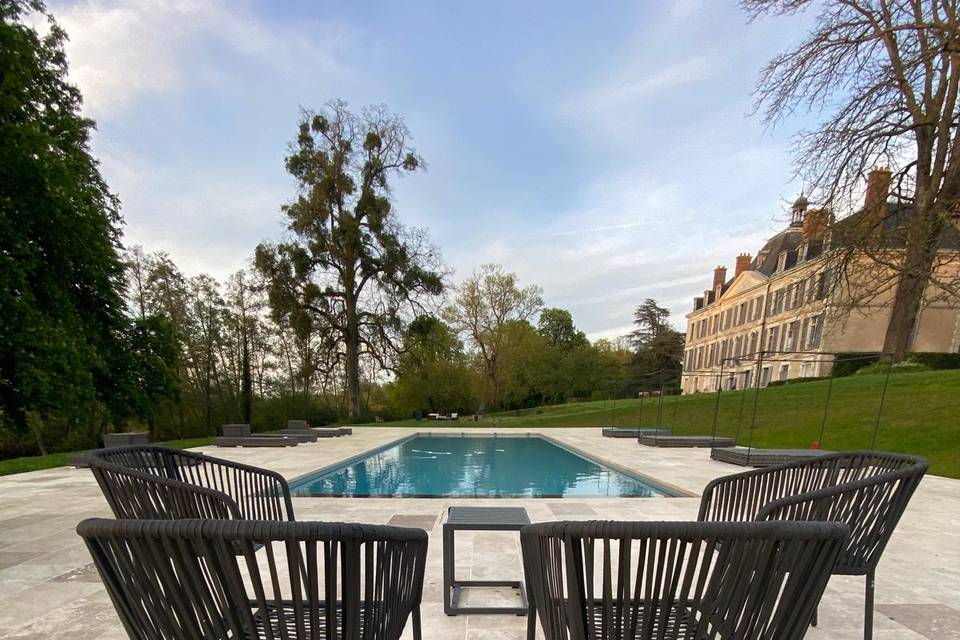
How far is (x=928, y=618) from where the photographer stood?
2.37m

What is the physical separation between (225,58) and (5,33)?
320cm

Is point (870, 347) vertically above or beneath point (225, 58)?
beneath

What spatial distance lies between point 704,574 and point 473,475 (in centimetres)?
802

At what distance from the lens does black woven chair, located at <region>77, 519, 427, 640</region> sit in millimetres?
843

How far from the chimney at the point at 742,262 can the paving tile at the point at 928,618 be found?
39304 mm

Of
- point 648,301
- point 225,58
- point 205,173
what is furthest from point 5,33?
point 648,301

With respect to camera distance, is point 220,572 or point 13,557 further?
point 13,557

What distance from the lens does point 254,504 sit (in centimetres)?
240

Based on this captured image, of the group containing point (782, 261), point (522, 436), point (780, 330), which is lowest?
point (522, 436)

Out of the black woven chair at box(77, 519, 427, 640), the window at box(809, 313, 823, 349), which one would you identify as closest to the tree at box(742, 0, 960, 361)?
the black woven chair at box(77, 519, 427, 640)

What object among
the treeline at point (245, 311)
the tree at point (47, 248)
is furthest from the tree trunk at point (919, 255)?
the tree at point (47, 248)

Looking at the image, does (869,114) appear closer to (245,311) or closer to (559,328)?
(245,311)

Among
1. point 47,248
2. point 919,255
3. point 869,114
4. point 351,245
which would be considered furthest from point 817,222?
point 351,245

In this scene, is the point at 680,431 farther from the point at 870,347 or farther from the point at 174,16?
the point at 870,347
